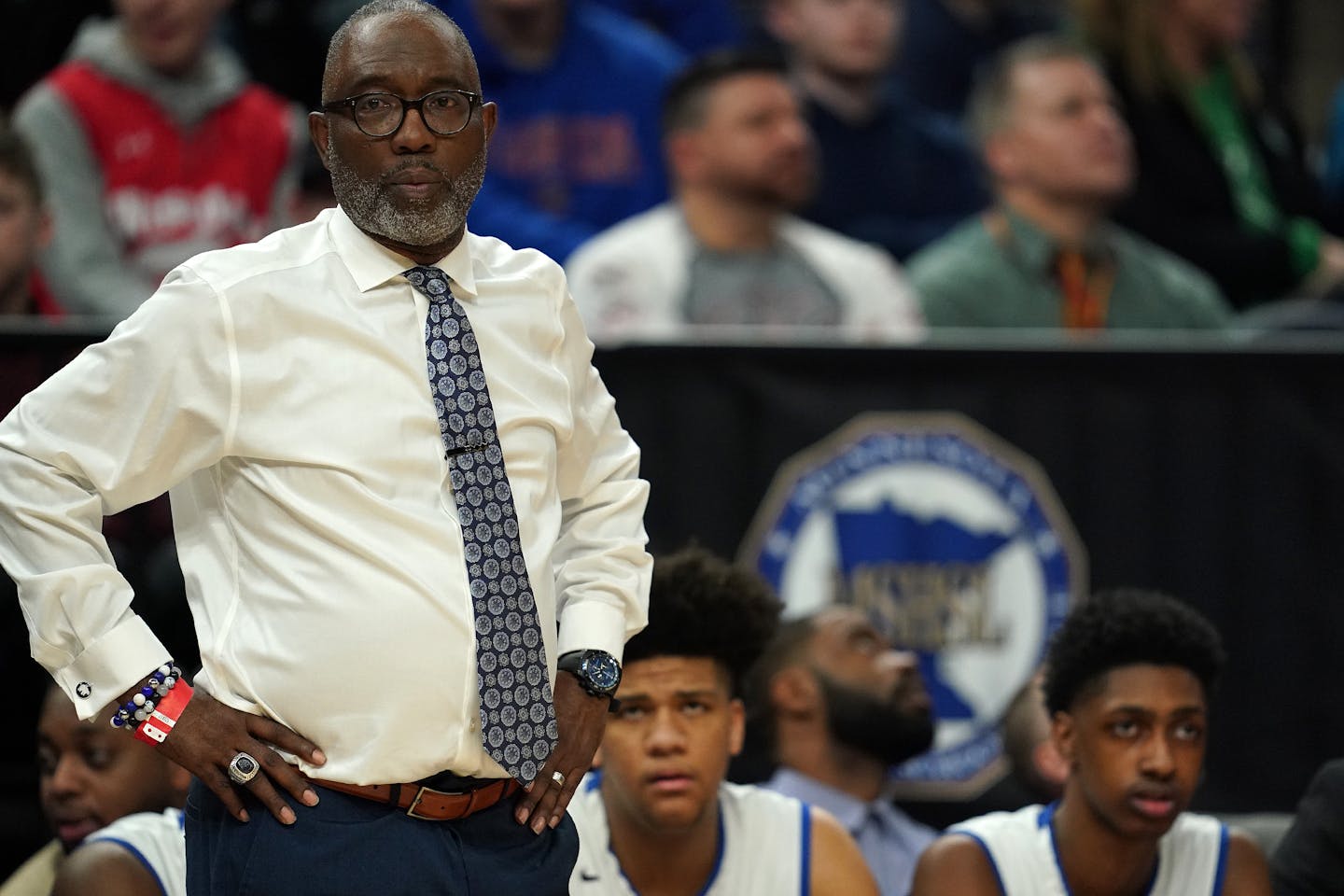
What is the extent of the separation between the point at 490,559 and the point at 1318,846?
2.01 m

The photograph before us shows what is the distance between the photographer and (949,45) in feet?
24.2

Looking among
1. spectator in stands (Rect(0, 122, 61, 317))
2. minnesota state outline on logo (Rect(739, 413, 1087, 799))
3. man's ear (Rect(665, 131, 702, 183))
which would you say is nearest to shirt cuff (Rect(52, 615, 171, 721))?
minnesota state outline on logo (Rect(739, 413, 1087, 799))

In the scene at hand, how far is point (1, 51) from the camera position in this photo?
6.21 metres

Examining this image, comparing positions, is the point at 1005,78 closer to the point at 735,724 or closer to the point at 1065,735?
the point at 1065,735

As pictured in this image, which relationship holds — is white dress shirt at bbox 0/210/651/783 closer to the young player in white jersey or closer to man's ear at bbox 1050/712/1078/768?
the young player in white jersey

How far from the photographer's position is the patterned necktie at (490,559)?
2.68m

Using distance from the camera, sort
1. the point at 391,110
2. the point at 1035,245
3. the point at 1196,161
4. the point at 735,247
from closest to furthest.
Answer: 1. the point at 391,110
2. the point at 735,247
3. the point at 1035,245
4. the point at 1196,161

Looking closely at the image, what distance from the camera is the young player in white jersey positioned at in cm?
368

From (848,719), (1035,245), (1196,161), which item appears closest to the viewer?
(848,719)

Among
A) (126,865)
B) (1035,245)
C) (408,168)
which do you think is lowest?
(126,865)

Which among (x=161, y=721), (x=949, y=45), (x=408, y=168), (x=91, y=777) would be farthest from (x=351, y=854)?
(x=949, y=45)

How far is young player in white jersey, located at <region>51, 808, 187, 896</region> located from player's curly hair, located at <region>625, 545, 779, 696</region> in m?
0.94

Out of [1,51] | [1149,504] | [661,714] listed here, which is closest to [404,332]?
[661,714]

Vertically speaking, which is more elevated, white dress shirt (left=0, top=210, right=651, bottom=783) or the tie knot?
the tie knot
